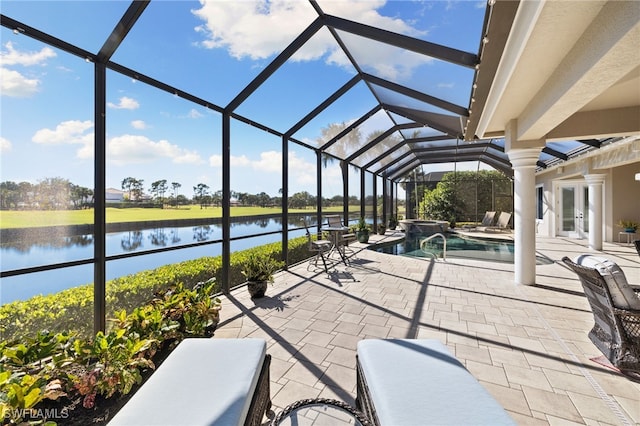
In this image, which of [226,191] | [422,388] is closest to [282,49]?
[226,191]

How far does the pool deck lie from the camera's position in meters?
2.08

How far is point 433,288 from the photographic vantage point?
4.76 m

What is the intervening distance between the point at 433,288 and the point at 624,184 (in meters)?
9.12

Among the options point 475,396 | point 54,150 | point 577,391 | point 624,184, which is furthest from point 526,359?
point 624,184

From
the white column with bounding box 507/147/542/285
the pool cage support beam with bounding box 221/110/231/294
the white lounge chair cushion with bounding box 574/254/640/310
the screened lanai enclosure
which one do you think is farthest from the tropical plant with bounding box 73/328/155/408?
the white column with bounding box 507/147/542/285

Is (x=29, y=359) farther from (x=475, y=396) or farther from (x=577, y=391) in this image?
(x=577, y=391)

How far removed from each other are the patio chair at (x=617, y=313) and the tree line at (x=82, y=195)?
4.60 meters

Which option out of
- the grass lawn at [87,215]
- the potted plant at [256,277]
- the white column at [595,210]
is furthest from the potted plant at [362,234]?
the white column at [595,210]

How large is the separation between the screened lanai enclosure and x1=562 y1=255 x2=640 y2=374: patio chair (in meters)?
2.22

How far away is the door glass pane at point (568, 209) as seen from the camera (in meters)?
11.1

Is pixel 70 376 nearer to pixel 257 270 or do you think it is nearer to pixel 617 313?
pixel 257 270

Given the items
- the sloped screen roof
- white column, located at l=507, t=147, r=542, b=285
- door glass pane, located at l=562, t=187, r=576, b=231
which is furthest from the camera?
door glass pane, located at l=562, t=187, r=576, b=231

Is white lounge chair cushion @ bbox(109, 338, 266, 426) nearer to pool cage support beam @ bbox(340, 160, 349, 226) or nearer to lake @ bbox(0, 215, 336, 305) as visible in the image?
lake @ bbox(0, 215, 336, 305)

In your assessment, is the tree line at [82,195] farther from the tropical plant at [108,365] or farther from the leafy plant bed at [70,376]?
the tropical plant at [108,365]
